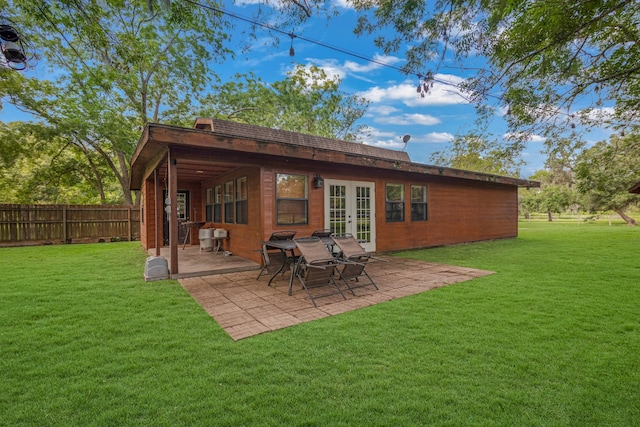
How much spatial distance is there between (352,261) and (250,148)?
2.68 m

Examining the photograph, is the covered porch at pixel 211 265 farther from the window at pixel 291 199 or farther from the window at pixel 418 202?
the window at pixel 418 202

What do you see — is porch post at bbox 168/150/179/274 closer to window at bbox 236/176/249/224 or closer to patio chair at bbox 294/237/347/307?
window at bbox 236/176/249/224

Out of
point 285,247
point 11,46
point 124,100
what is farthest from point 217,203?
point 124,100

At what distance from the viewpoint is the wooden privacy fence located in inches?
384

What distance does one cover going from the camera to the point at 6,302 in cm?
367

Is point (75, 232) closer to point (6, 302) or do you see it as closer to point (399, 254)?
point (6, 302)

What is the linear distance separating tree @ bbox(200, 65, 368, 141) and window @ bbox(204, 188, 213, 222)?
762cm

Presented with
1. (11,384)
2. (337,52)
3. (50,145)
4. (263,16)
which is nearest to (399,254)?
(337,52)

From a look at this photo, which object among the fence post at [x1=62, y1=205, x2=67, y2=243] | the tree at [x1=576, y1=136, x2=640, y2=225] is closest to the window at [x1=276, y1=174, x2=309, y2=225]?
the tree at [x1=576, y1=136, x2=640, y2=225]

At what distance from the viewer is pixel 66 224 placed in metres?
10.6

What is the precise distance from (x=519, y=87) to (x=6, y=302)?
792 centimetres

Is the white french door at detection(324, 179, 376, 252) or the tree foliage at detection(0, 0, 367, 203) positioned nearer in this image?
the white french door at detection(324, 179, 376, 252)

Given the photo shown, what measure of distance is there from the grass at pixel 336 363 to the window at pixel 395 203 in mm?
4377

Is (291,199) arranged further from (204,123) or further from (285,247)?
(204,123)
